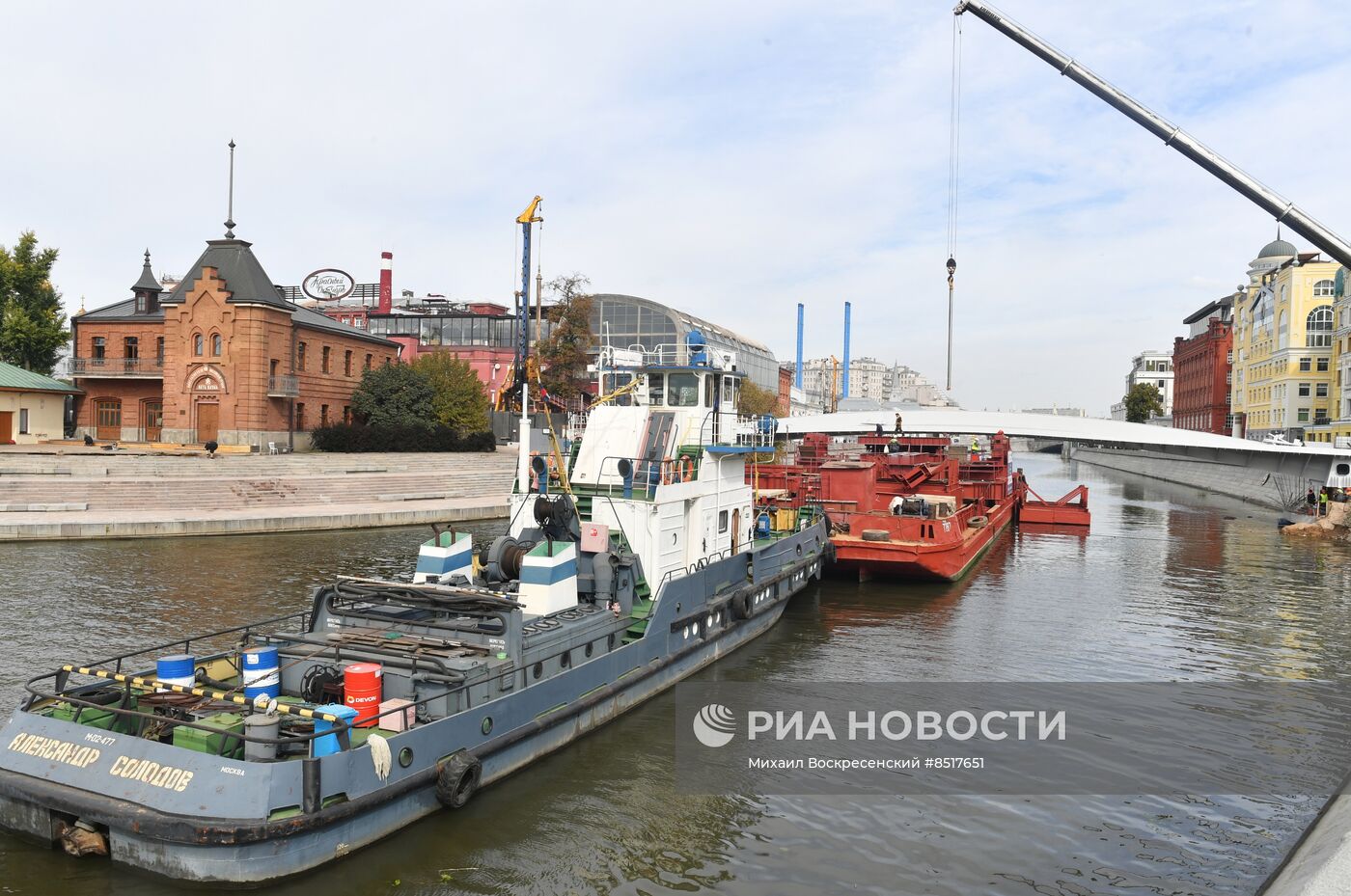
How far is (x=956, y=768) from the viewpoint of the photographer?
12977 mm

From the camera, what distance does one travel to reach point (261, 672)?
439 inches

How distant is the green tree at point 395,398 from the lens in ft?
171

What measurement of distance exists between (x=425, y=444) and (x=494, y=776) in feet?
136

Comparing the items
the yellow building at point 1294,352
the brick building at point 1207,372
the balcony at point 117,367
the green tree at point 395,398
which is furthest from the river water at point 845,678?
the brick building at point 1207,372

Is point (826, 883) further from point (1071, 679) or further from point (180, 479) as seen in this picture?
point (180, 479)

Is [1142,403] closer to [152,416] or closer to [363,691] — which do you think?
[152,416]

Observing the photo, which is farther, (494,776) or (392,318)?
(392,318)

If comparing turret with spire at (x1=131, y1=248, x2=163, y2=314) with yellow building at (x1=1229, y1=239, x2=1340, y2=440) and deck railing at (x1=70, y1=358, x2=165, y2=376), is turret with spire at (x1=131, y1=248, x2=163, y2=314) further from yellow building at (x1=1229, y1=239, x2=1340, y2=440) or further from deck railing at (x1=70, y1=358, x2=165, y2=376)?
yellow building at (x1=1229, y1=239, x2=1340, y2=440)

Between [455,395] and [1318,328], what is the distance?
7213 cm

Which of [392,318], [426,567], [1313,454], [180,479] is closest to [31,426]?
[180,479]

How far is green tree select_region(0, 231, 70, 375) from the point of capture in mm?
51469

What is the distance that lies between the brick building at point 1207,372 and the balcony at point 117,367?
100 meters

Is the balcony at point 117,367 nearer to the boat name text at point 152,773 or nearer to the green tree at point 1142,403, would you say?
the boat name text at point 152,773

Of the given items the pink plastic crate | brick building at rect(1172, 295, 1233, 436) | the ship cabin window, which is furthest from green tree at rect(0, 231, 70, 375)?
brick building at rect(1172, 295, 1233, 436)
